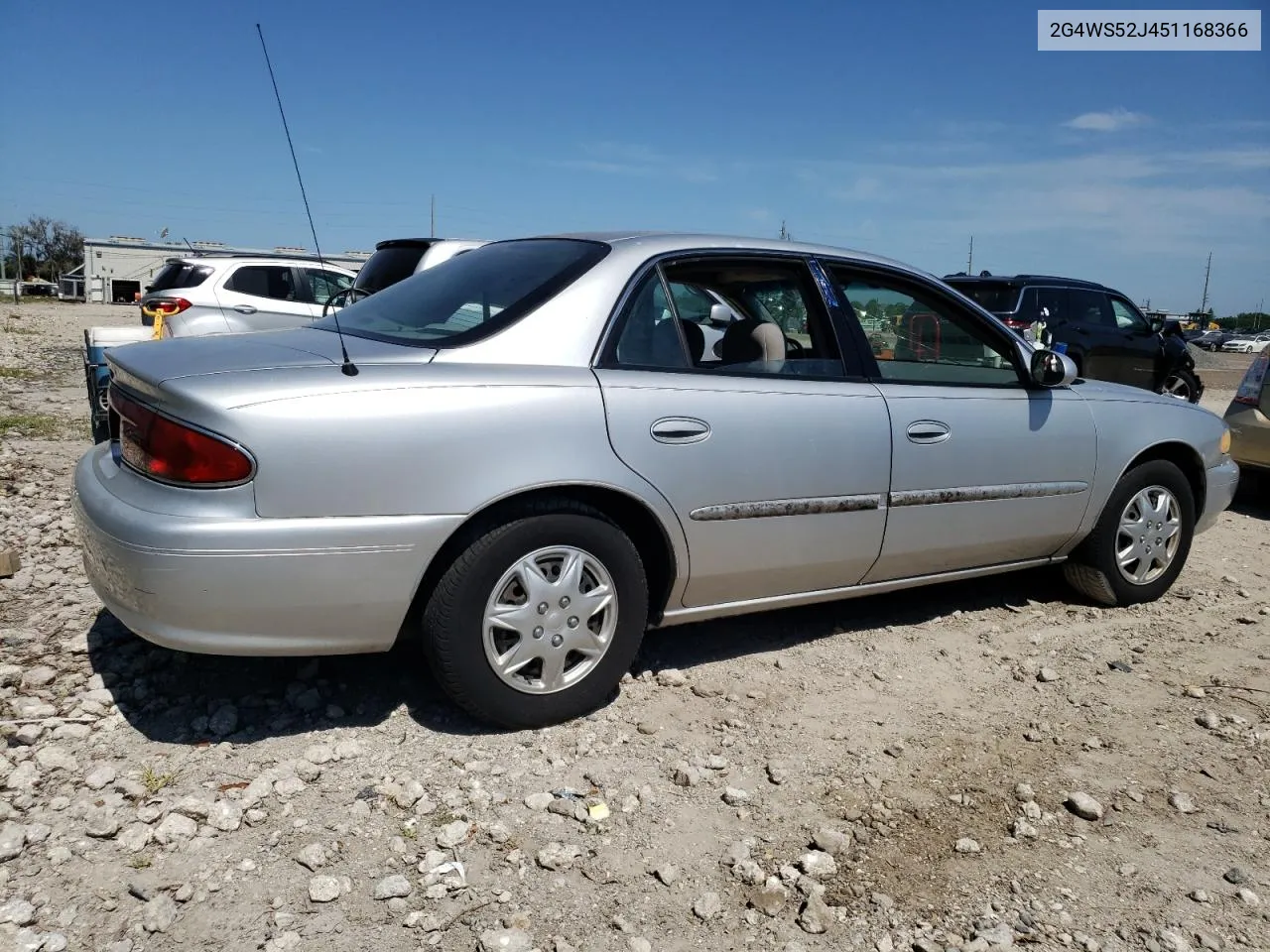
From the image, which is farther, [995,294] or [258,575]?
[995,294]

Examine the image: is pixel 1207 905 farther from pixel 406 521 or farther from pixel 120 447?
pixel 120 447

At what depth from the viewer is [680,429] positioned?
10.6 ft

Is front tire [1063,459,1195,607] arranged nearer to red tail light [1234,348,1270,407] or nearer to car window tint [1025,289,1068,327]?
red tail light [1234,348,1270,407]

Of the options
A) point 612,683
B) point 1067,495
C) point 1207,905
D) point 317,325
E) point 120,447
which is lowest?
point 1207,905

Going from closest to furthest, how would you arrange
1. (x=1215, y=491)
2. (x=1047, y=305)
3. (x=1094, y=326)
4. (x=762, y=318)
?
(x=762, y=318) → (x=1215, y=491) → (x=1047, y=305) → (x=1094, y=326)

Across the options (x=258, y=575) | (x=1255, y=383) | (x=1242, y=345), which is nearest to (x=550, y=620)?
(x=258, y=575)

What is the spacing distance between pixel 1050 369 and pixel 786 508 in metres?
1.47

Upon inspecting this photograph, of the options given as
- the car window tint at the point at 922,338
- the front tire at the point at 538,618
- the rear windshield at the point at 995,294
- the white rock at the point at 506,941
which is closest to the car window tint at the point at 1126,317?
the rear windshield at the point at 995,294

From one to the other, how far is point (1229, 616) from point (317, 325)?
4.25 meters

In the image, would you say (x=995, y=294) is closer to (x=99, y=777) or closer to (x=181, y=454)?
(x=181, y=454)

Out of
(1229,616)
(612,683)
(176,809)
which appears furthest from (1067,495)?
(176,809)

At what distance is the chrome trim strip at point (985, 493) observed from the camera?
3818 millimetres

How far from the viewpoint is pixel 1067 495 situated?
433 cm

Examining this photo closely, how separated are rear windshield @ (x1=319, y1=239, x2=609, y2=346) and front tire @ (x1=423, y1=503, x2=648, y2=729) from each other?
2.15 ft
